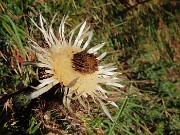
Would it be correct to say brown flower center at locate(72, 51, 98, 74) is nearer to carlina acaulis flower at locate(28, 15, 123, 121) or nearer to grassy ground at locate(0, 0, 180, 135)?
carlina acaulis flower at locate(28, 15, 123, 121)

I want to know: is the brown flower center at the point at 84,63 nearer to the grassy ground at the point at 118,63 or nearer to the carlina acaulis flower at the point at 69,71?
the carlina acaulis flower at the point at 69,71

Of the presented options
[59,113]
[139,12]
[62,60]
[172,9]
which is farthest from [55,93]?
[172,9]

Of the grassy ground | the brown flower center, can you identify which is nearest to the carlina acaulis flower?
the brown flower center

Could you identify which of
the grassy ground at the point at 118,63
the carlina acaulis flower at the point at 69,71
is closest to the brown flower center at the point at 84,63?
the carlina acaulis flower at the point at 69,71

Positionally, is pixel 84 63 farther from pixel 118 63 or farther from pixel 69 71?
pixel 118 63

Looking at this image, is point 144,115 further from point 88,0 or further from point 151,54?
point 88,0
